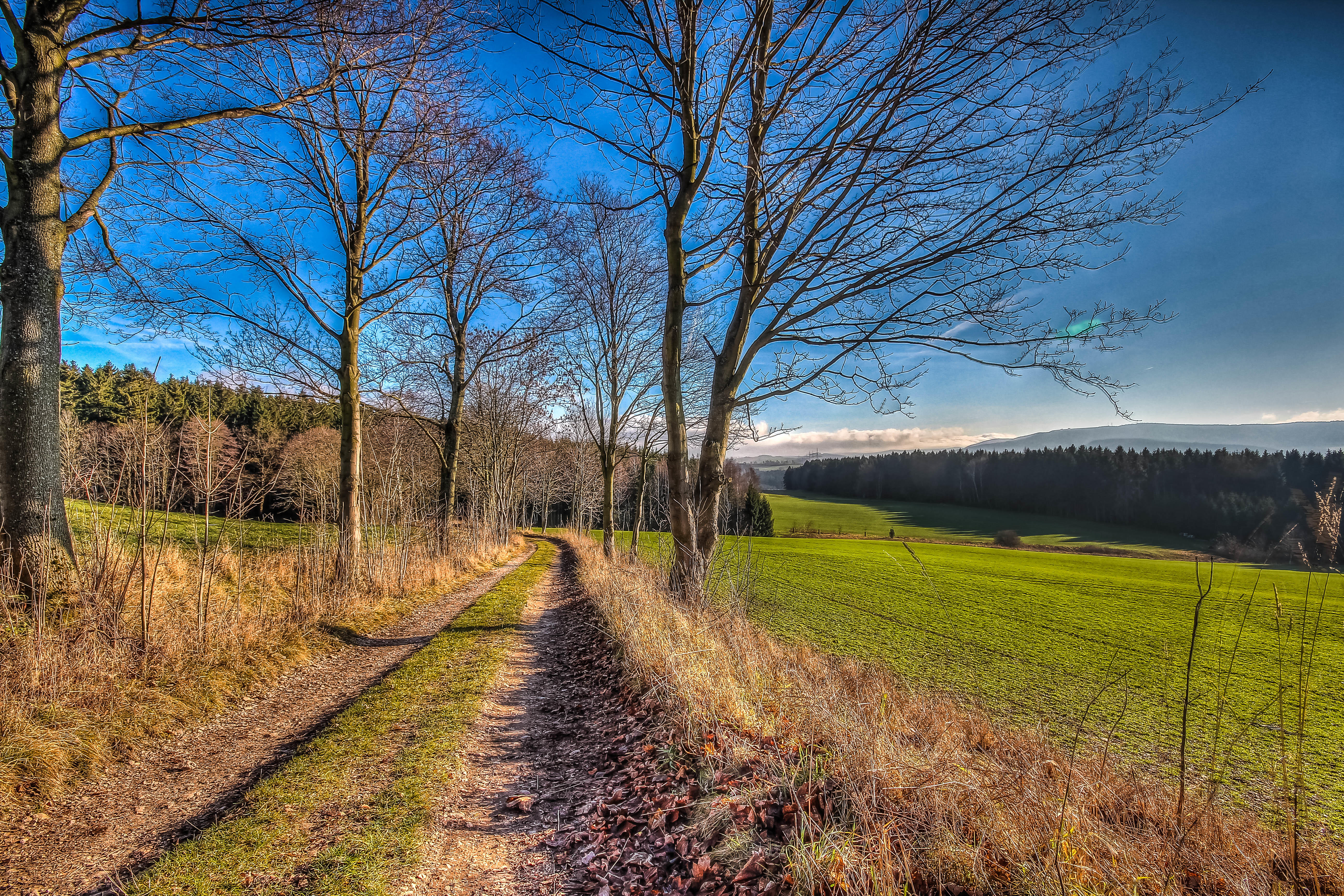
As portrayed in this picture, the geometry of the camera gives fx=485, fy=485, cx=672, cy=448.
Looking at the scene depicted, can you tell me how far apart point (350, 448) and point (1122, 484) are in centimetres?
5910

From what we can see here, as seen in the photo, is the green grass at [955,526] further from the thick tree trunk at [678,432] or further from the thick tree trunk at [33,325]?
the thick tree trunk at [33,325]

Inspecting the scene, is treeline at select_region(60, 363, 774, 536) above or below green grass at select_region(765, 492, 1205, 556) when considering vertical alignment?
above

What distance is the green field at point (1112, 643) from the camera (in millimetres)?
6402

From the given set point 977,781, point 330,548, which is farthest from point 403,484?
point 977,781

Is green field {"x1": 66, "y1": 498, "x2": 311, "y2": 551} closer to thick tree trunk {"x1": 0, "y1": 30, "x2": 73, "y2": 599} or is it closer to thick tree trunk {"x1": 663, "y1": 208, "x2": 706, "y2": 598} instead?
thick tree trunk {"x1": 0, "y1": 30, "x2": 73, "y2": 599}

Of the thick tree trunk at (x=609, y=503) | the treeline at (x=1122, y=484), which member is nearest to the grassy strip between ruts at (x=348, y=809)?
the treeline at (x=1122, y=484)

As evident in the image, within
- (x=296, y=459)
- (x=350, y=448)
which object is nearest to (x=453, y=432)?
(x=350, y=448)

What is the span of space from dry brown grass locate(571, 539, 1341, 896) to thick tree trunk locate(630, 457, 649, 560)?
30.1ft

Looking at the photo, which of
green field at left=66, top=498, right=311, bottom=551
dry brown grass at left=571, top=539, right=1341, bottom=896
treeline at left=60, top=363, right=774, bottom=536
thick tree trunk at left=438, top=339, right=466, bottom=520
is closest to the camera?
dry brown grass at left=571, top=539, right=1341, bottom=896

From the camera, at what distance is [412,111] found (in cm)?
916

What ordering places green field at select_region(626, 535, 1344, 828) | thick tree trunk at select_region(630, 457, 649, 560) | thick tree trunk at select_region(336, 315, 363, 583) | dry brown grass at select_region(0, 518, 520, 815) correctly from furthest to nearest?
1. thick tree trunk at select_region(630, 457, 649, 560)
2. thick tree trunk at select_region(336, 315, 363, 583)
3. green field at select_region(626, 535, 1344, 828)
4. dry brown grass at select_region(0, 518, 520, 815)

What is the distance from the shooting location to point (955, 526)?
179 feet

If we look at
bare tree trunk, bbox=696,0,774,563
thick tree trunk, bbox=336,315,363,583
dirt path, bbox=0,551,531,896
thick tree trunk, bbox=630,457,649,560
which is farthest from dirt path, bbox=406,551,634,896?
thick tree trunk, bbox=630,457,649,560

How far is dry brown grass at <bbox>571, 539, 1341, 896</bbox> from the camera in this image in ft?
7.45
